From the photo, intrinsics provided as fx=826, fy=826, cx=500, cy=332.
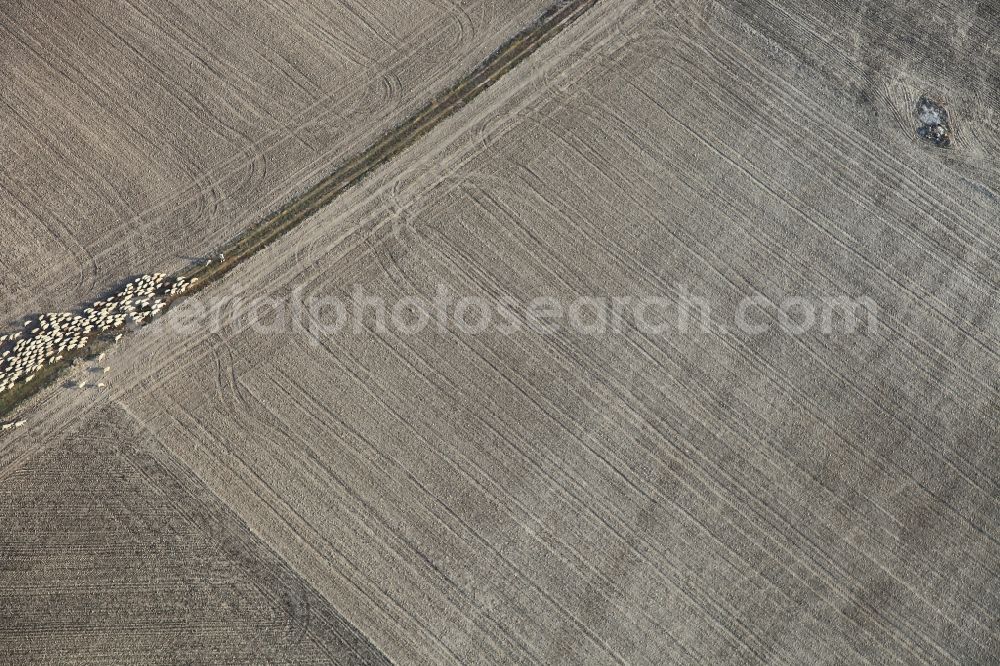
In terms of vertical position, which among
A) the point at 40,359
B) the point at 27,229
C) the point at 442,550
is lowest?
the point at 442,550

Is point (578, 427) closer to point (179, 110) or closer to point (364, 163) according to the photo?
point (364, 163)

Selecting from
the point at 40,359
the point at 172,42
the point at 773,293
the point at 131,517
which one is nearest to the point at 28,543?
the point at 131,517

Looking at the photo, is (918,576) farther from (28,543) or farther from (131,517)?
(28,543)

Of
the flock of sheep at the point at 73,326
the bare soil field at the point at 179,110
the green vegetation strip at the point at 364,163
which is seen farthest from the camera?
the bare soil field at the point at 179,110

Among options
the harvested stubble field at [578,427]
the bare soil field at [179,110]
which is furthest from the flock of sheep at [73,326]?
the harvested stubble field at [578,427]

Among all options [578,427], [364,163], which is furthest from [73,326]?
[578,427]

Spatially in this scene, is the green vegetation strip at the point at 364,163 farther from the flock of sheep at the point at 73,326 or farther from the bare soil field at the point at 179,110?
the bare soil field at the point at 179,110
